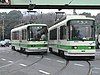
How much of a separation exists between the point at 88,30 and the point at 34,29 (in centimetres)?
987

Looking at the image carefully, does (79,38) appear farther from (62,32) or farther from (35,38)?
(35,38)

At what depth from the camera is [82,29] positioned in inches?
1078

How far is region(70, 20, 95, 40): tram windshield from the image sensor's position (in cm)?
2712

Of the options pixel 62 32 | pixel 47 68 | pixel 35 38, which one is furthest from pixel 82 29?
pixel 35 38

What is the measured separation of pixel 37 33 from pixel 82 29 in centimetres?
924

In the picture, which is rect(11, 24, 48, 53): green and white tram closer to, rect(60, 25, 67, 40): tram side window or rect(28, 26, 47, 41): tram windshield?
rect(28, 26, 47, 41): tram windshield

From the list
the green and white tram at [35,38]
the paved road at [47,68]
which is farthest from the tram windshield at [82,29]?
the green and white tram at [35,38]

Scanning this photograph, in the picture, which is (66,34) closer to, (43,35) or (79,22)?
(79,22)

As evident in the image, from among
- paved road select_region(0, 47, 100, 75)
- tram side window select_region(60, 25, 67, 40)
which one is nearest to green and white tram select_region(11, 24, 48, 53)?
tram side window select_region(60, 25, 67, 40)

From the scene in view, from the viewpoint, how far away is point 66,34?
27.5m

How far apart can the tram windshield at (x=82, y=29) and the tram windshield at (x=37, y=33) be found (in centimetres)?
872

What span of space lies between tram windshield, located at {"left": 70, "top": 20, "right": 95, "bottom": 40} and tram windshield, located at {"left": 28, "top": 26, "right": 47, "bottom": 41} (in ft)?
28.6

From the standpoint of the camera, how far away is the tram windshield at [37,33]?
35.8 meters

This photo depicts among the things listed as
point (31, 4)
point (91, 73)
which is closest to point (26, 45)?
point (31, 4)
